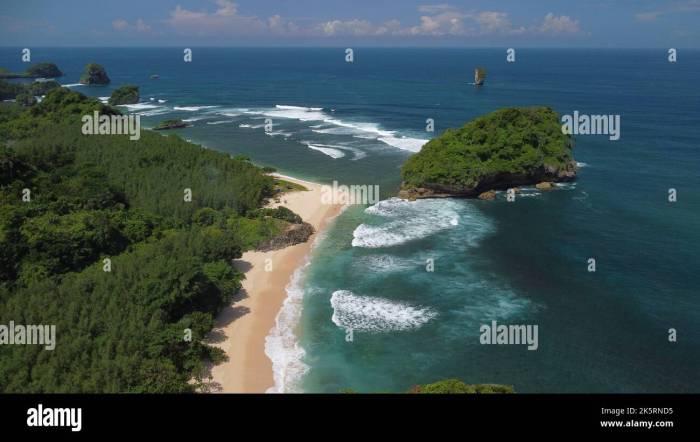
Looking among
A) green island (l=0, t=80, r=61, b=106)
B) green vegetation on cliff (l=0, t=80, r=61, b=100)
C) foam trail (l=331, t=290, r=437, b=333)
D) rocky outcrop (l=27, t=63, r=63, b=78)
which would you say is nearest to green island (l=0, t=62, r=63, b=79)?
rocky outcrop (l=27, t=63, r=63, b=78)

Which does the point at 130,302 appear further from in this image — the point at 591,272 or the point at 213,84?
the point at 213,84

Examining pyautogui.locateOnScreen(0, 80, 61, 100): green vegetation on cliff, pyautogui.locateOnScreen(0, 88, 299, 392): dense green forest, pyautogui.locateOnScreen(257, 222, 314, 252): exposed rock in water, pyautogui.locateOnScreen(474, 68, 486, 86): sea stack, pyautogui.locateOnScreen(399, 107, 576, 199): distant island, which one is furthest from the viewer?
pyautogui.locateOnScreen(474, 68, 486, 86): sea stack

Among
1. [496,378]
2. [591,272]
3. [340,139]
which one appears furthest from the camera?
[340,139]

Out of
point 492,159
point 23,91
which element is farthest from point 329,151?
point 23,91

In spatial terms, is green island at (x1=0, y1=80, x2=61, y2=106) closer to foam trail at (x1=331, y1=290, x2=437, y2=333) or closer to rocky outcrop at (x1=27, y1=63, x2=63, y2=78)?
rocky outcrop at (x1=27, y1=63, x2=63, y2=78)

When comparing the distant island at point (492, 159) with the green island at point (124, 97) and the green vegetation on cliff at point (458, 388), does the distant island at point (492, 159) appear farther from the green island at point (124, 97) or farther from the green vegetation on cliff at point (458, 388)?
the green island at point (124, 97)
